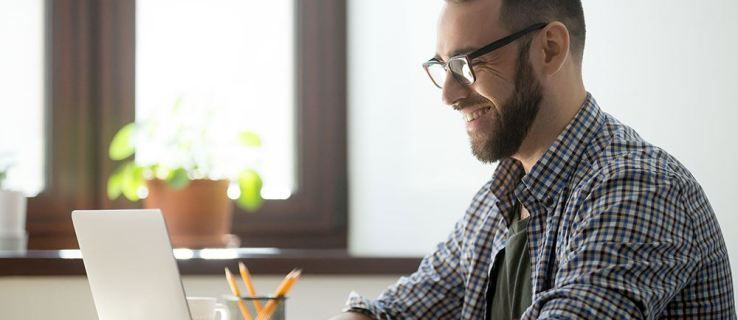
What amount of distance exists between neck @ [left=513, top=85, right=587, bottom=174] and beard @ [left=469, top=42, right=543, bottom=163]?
11 mm

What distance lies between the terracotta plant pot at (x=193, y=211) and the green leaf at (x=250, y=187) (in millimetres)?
50

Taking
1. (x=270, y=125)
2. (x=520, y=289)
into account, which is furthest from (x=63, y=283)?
(x=520, y=289)

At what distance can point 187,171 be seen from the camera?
2.59 meters

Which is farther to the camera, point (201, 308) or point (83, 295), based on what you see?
point (83, 295)

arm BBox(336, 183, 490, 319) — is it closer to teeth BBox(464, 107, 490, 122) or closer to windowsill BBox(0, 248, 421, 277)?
teeth BBox(464, 107, 490, 122)

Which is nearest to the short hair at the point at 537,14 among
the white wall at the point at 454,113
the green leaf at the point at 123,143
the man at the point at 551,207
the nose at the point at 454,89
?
the man at the point at 551,207

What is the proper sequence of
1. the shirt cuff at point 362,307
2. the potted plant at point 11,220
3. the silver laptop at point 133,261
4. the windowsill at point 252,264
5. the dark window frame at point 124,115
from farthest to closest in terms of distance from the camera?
the dark window frame at point 124,115, the potted plant at point 11,220, the windowsill at point 252,264, the shirt cuff at point 362,307, the silver laptop at point 133,261

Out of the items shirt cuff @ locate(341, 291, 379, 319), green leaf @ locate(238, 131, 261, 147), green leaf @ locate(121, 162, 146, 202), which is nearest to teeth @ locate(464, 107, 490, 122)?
shirt cuff @ locate(341, 291, 379, 319)

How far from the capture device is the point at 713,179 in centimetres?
167

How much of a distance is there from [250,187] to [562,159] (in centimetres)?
121

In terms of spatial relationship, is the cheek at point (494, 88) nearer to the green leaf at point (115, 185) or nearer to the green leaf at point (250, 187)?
the green leaf at point (250, 187)

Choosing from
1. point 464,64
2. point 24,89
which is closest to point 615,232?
point 464,64

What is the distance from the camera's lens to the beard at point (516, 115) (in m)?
1.57

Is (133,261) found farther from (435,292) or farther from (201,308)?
(435,292)
